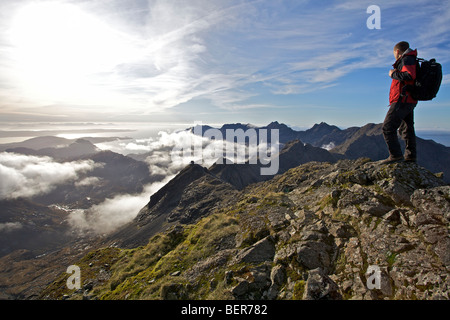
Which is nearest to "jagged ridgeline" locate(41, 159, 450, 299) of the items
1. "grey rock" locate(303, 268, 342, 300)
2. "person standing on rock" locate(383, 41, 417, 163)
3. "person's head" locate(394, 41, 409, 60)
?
"grey rock" locate(303, 268, 342, 300)

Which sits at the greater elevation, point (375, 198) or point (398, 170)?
point (398, 170)

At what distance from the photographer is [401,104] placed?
1284 cm

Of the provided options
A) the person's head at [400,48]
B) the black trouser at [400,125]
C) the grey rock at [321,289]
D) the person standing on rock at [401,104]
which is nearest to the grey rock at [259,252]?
the grey rock at [321,289]

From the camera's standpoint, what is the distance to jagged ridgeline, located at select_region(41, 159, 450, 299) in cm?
944

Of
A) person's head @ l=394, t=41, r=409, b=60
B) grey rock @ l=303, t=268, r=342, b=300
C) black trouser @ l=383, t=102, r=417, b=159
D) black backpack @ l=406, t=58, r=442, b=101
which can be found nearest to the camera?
grey rock @ l=303, t=268, r=342, b=300

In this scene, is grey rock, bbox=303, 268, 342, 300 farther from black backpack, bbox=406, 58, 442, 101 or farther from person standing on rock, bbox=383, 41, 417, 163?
black backpack, bbox=406, 58, 442, 101

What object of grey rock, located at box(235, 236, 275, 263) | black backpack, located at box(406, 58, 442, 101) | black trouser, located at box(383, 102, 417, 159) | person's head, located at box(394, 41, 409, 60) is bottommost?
grey rock, located at box(235, 236, 275, 263)

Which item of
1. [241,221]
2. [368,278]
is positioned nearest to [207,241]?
[241,221]

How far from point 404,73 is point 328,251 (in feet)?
34.9

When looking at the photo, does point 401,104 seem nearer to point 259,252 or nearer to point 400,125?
point 400,125
